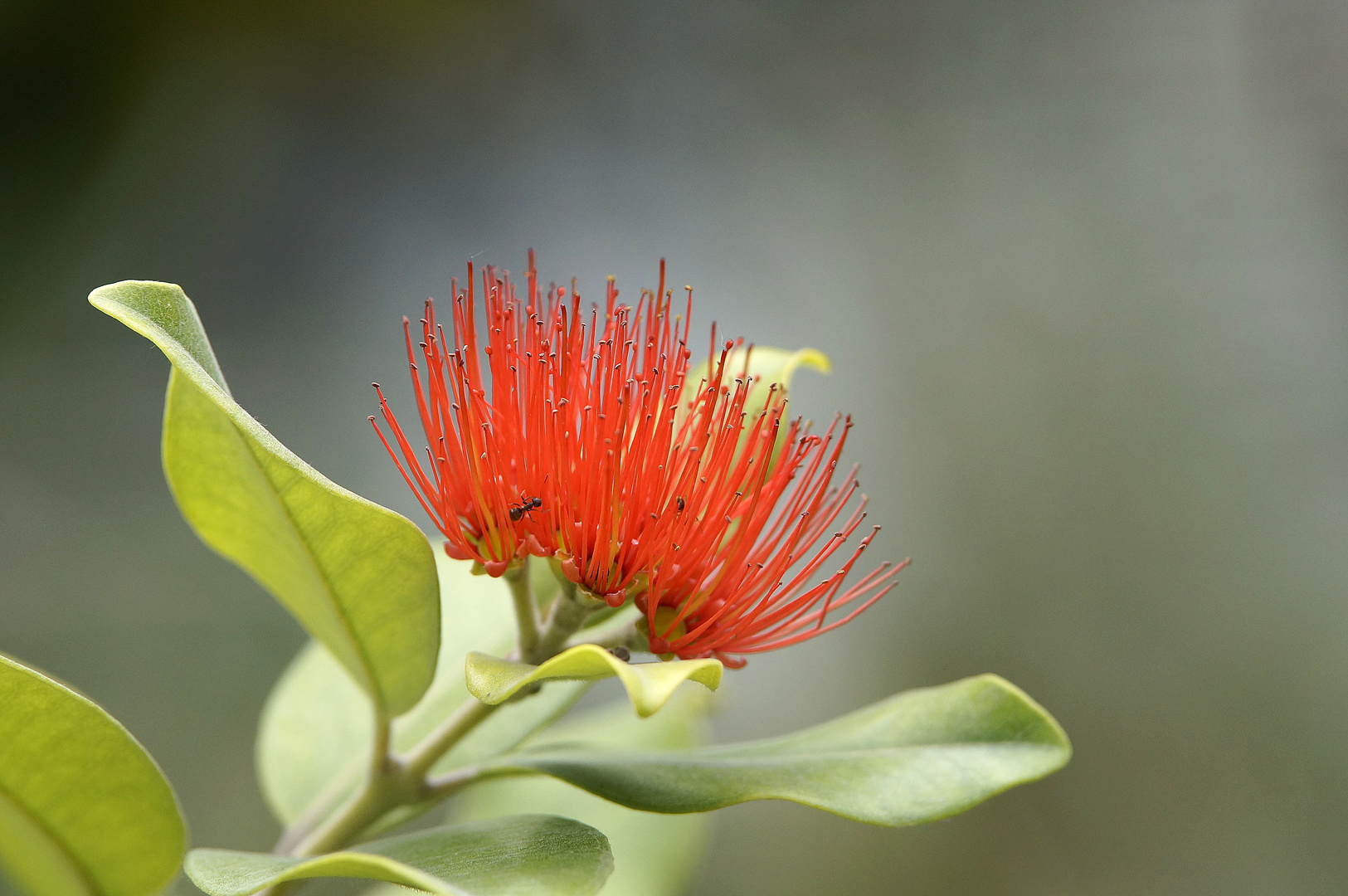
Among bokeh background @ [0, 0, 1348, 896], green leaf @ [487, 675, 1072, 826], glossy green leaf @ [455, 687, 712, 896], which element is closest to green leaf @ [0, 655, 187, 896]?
green leaf @ [487, 675, 1072, 826]

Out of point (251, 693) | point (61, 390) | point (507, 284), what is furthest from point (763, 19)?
point (507, 284)

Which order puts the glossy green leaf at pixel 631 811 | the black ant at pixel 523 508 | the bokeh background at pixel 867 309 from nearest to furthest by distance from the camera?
1. the black ant at pixel 523 508
2. the glossy green leaf at pixel 631 811
3. the bokeh background at pixel 867 309

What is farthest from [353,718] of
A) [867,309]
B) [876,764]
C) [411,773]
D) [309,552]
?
[867,309]

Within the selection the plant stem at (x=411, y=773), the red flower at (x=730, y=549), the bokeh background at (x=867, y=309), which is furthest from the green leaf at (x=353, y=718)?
the bokeh background at (x=867, y=309)

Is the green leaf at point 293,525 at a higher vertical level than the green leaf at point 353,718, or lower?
higher

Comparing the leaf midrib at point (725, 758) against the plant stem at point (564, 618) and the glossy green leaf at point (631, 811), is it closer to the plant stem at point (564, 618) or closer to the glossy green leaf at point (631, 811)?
the plant stem at point (564, 618)

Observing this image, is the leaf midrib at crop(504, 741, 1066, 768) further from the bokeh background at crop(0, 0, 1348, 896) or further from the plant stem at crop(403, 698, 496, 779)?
the bokeh background at crop(0, 0, 1348, 896)

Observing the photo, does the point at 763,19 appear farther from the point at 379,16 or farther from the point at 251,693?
the point at 251,693
